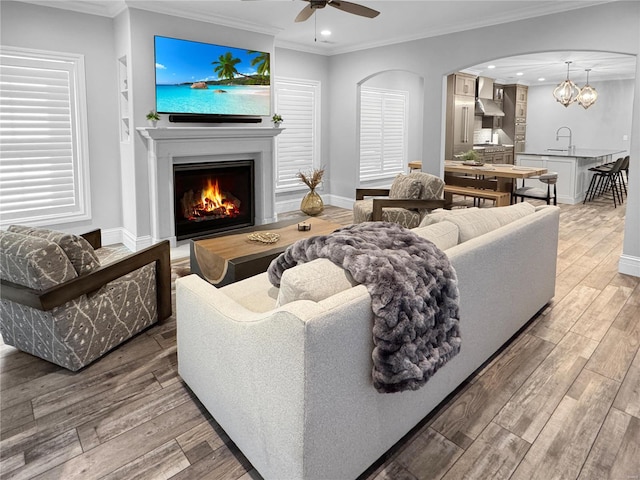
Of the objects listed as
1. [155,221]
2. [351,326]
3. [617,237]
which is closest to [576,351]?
[351,326]

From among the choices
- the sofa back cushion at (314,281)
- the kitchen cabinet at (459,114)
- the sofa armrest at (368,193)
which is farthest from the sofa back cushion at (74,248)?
the kitchen cabinet at (459,114)

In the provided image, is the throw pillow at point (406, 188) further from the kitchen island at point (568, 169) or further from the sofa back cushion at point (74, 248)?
the kitchen island at point (568, 169)

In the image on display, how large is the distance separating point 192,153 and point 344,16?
2.35m

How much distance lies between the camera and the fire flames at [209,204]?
5.75 m

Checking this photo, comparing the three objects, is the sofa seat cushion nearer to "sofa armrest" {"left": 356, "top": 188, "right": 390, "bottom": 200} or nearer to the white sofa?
the white sofa

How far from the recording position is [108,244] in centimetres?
549

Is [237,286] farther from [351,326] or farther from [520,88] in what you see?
[520,88]

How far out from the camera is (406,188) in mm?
5223

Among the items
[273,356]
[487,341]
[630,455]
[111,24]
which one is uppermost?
[111,24]

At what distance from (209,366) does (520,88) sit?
12094 millimetres

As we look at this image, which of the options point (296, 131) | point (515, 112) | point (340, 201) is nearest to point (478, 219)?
point (296, 131)

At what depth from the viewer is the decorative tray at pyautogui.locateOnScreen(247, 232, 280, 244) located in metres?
3.84

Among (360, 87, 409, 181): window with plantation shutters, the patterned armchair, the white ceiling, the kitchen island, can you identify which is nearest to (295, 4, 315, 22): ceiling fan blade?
the white ceiling

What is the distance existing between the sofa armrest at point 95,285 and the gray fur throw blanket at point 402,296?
4.05ft
